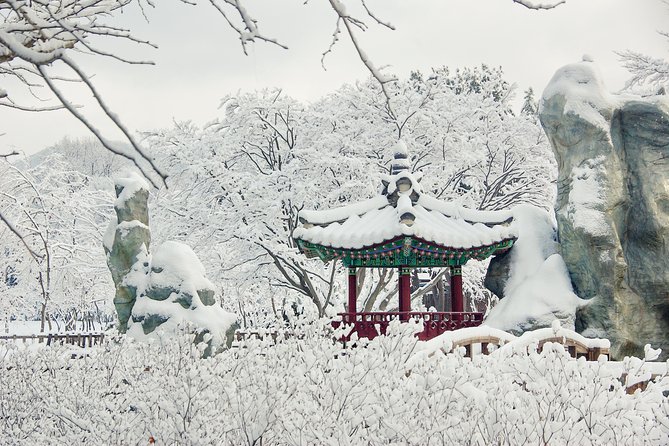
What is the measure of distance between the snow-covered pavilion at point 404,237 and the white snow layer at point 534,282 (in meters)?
0.45

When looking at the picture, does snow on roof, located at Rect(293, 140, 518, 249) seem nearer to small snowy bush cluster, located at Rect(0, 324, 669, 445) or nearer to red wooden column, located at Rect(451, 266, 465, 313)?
red wooden column, located at Rect(451, 266, 465, 313)

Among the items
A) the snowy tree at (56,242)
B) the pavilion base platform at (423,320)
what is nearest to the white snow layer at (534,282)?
the pavilion base platform at (423,320)

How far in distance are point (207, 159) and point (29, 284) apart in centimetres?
1419

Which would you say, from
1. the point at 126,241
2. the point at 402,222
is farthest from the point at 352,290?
the point at 126,241

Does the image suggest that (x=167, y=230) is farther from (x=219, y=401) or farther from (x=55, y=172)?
(x=219, y=401)

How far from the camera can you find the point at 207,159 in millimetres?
18328

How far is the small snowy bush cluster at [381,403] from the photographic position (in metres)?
4.14

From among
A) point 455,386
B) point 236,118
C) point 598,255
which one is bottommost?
point 455,386

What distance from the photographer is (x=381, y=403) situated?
4.23m

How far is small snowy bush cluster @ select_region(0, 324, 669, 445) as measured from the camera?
4137 mm

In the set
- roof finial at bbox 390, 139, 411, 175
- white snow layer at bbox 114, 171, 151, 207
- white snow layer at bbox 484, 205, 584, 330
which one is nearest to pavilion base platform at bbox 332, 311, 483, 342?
white snow layer at bbox 484, 205, 584, 330

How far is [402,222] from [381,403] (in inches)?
328

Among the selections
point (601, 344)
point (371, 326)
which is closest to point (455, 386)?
point (601, 344)

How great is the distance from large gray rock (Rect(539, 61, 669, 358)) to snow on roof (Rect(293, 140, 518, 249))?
1.52 meters
